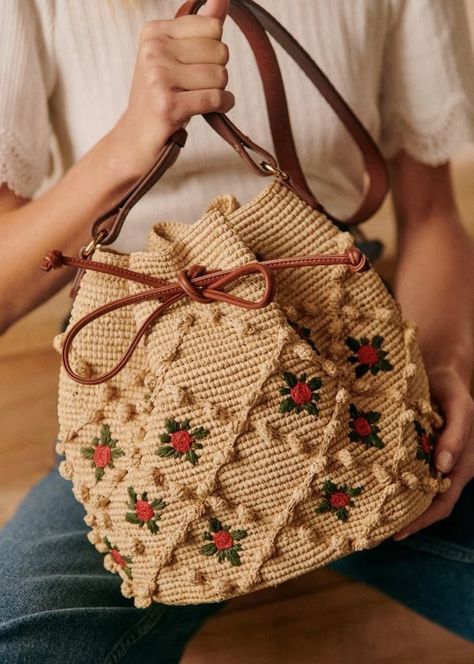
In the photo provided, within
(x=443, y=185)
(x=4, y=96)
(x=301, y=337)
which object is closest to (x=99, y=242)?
(x=301, y=337)

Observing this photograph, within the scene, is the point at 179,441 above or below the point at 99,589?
above

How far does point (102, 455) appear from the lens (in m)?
0.52

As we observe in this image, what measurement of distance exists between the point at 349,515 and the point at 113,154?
0.34 meters

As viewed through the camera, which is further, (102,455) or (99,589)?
(99,589)

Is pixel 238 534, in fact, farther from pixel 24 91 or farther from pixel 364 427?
pixel 24 91

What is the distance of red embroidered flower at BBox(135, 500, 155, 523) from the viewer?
1.65 feet

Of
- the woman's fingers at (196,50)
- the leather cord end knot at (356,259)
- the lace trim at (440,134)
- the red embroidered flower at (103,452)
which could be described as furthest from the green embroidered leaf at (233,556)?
the lace trim at (440,134)

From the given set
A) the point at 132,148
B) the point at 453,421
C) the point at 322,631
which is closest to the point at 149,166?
the point at 132,148

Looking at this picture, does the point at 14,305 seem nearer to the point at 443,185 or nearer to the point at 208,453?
the point at 208,453

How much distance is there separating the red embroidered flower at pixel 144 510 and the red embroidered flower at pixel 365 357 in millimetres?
179

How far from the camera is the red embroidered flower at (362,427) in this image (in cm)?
52

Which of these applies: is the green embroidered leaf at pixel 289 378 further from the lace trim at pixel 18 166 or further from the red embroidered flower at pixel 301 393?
the lace trim at pixel 18 166

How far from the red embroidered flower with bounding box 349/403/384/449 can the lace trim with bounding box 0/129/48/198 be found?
0.40 meters

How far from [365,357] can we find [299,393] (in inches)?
2.7
